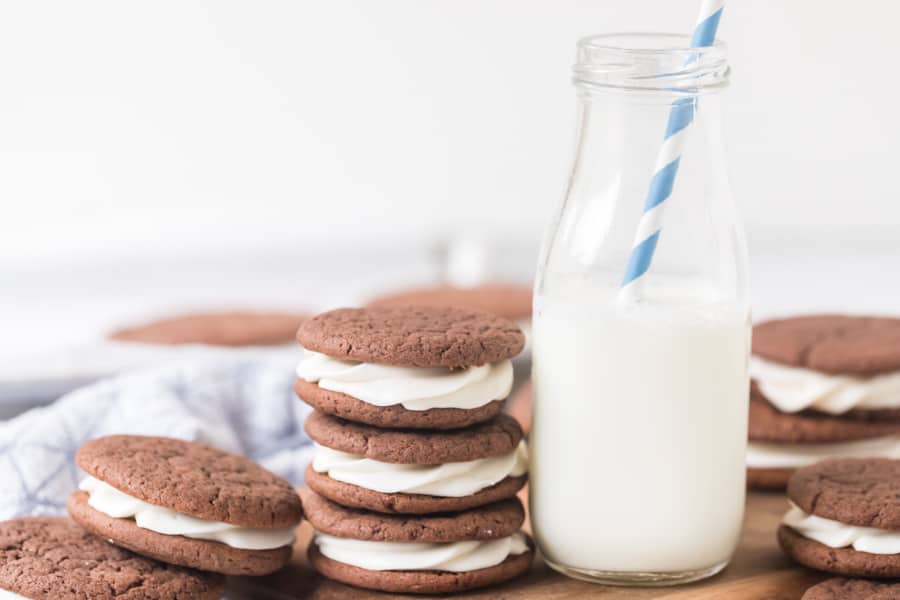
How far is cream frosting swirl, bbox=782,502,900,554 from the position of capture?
1214mm

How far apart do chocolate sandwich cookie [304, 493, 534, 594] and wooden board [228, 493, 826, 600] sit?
2cm

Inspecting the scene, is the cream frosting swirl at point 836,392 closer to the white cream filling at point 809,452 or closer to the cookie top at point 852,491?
the white cream filling at point 809,452

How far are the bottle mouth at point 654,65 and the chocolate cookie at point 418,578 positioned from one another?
1.60 feet

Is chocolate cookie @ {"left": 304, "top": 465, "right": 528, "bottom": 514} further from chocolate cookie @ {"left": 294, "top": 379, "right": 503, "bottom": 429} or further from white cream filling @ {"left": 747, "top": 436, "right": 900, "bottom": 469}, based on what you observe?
white cream filling @ {"left": 747, "top": 436, "right": 900, "bottom": 469}

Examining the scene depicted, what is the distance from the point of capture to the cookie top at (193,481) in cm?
118

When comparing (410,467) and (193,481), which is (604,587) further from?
(193,481)

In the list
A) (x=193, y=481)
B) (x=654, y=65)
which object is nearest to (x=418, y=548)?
(x=193, y=481)

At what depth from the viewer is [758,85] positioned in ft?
13.5

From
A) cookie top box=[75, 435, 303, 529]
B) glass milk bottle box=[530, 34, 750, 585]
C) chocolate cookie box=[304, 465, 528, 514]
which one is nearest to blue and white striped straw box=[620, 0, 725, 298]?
glass milk bottle box=[530, 34, 750, 585]

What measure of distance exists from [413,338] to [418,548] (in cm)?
21

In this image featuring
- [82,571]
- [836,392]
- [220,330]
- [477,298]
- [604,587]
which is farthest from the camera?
[477,298]

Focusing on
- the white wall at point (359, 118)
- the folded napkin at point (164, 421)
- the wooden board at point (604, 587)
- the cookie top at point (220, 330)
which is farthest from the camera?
the white wall at point (359, 118)

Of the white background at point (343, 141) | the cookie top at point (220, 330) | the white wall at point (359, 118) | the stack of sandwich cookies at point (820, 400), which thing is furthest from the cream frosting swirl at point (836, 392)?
the white wall at point (359, 118)

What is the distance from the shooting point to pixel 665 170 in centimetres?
120
